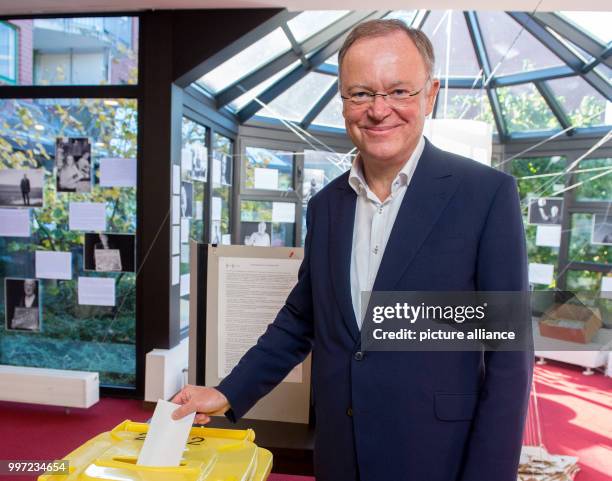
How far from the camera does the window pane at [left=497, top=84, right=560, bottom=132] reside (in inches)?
190

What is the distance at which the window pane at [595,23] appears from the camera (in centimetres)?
324

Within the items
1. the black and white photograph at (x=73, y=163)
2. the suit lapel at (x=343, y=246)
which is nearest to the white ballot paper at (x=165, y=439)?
the suit lapel at (x=343, y=246)

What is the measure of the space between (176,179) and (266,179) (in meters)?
0.89

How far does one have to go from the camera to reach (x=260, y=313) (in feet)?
4.91

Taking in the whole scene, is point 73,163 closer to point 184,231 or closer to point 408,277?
point 184,231

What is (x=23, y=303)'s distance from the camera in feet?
12.4

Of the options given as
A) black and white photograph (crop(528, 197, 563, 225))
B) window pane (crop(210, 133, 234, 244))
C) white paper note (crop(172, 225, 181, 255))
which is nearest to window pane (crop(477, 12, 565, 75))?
black and white photograph (crop(528, 197, 563, 225))

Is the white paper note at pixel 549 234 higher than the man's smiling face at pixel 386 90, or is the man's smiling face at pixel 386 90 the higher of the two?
the man's smiling face at pixel 386 90

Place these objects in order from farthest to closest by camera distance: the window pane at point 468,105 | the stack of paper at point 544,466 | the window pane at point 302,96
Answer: the window pane at point 468,105 → the window pane at point 302,96 → the stack of paper at point 544,466

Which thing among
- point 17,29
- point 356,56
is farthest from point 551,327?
point 17,29

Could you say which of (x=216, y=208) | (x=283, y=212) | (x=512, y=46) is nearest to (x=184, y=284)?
(x=216, y=208)

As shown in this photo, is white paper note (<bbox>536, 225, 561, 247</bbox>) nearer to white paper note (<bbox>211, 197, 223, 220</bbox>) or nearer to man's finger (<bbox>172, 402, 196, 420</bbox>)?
white paper note (<bbox>211, 197, 223, 220</bbox>)

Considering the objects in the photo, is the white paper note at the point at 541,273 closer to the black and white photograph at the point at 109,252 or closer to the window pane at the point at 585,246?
the window pane at the point at 585,246

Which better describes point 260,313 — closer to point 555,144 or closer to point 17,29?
point 17,29
